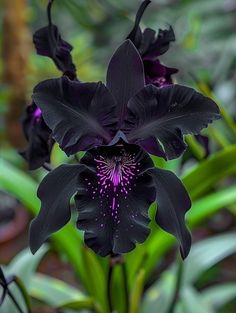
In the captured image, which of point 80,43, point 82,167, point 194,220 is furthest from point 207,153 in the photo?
point 80,43

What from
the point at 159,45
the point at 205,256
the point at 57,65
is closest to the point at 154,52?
the point at 159,45

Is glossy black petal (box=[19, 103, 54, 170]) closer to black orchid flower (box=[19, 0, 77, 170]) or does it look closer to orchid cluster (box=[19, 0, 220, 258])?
black orchid flower (box=[19, 0, 77, 170])

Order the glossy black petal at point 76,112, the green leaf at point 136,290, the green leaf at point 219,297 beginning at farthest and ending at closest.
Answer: the green leaf at point 219,297 < the green leaf at point 136,290 < the glossy black petal at point 76,112

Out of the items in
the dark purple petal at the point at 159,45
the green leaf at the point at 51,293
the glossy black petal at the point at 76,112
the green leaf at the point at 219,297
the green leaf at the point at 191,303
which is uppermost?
the dark purple petal at the point at 159,45

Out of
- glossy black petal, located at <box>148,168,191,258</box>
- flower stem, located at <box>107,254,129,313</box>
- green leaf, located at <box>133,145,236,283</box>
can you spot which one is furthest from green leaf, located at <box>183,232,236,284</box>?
glossy black petal, located at <box>148,168,191,258</box>

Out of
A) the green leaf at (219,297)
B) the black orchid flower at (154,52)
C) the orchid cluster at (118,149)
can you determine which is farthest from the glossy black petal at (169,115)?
the green leaf at (219,297)

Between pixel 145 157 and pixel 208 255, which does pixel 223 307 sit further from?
pixel 145 157

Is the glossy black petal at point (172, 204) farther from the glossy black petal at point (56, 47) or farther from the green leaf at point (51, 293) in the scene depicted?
the green leaf at point (51, 293)
